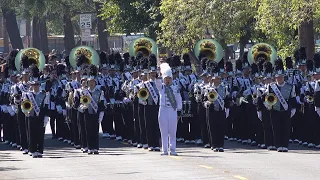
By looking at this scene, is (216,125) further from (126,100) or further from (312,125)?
(126,100)

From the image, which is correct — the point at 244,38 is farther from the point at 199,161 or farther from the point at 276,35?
the point at 199,161

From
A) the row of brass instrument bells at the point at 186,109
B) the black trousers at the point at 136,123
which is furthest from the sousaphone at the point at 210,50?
the black trousers at the point at 136,123

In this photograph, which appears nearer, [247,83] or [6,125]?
[247,83]

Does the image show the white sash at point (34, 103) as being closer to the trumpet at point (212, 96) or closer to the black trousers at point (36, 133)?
the black trousers at point (36, 133)

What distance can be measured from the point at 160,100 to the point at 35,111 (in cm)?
265

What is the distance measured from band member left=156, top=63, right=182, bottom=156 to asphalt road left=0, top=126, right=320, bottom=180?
40cm

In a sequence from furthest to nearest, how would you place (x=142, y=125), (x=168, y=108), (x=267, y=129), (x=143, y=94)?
(x=142, y=125) → (x=267, y=129) → (x=143, y=94) → (x=168, y=108)

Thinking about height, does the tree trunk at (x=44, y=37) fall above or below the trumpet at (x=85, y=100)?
above

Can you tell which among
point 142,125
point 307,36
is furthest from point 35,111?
point 307,36

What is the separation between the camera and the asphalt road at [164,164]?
1989 centimetres

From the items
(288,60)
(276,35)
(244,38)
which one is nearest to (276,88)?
(288,60)

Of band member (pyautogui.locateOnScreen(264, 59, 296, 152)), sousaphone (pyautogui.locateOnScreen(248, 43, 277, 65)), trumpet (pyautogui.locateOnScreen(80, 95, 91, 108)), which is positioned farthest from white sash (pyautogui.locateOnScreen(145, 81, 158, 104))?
sousaphone (pyautogui.locateOnScreen(248, 43, 277, 65))

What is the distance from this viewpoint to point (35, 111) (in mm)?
24359

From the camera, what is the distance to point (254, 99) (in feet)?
88.0
